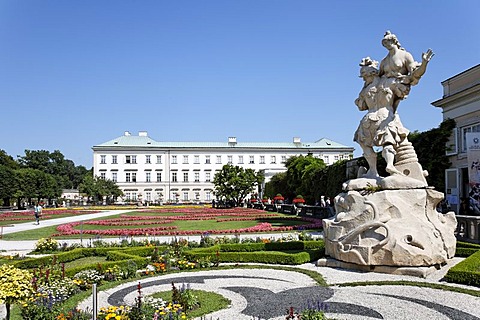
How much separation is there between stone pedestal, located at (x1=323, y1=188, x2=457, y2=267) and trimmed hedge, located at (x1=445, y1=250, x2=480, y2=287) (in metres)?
0.76

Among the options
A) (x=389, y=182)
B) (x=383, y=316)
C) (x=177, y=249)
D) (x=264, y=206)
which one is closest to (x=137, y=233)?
(x=177, y=249)

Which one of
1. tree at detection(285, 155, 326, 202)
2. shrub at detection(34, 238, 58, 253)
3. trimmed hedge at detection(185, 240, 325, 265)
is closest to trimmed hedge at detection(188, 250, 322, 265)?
trimmed hedge at detection(185, 240, 325, 265)

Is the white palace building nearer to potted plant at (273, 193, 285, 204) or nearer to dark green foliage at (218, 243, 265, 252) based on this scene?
potted plant at (273, 193, 285, 204)

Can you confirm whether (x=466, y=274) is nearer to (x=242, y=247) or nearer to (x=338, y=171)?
(x=242, y=247)

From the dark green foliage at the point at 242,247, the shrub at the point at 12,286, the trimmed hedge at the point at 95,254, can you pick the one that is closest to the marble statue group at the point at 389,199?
the dark green foliage at the point at 242,247

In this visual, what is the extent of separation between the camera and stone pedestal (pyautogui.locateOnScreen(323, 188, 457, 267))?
30.6 ft

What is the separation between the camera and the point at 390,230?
370 inches

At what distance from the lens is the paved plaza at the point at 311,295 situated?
666cm

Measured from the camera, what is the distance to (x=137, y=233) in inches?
746

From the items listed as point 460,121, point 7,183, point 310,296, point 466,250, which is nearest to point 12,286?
point 310,296

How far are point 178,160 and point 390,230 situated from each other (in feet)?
257

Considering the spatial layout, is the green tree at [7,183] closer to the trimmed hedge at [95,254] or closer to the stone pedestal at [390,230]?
the trimmed hedge at [95,254]

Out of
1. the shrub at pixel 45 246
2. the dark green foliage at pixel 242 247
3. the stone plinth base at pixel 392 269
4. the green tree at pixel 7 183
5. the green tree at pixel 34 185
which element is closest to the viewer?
the stone plinth base at pixel 392 269

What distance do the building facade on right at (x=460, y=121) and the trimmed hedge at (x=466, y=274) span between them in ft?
46.9
